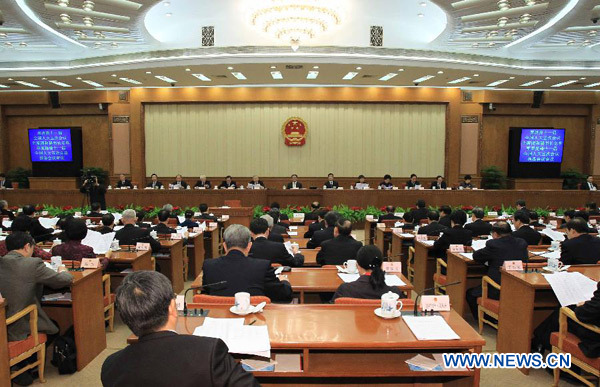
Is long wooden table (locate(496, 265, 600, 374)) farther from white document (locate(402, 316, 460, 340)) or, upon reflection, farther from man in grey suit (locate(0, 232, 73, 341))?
man in grey suit (locate(0, 232, 73, 341))

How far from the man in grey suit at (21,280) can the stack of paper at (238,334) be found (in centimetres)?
162

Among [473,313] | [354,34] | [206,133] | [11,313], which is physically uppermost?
[354,34]

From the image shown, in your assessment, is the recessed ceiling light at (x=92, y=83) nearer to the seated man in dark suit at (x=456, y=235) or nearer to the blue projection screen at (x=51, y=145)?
the blue projection screen at (x=51, y=145)

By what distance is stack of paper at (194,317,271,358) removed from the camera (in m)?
2.09

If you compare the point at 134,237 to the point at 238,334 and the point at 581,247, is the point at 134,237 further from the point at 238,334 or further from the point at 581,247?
the point at 581,247

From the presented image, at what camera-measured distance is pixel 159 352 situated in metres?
1.33

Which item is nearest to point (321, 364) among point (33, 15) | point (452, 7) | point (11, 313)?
point (11, 313)

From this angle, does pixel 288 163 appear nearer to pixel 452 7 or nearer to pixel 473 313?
pixel 452 7

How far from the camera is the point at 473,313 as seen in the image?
4.74 metres

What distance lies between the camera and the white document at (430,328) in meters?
2.28

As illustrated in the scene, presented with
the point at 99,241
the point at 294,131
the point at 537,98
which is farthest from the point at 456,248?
the point at 537,98

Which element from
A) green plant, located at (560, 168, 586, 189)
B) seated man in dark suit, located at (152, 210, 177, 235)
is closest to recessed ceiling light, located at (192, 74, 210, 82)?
seated man in dark suit, located at (152, 210, 177, 235)

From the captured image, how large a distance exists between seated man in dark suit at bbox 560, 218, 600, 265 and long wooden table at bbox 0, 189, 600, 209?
6.01 meters

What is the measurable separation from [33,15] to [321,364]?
25.1ft
